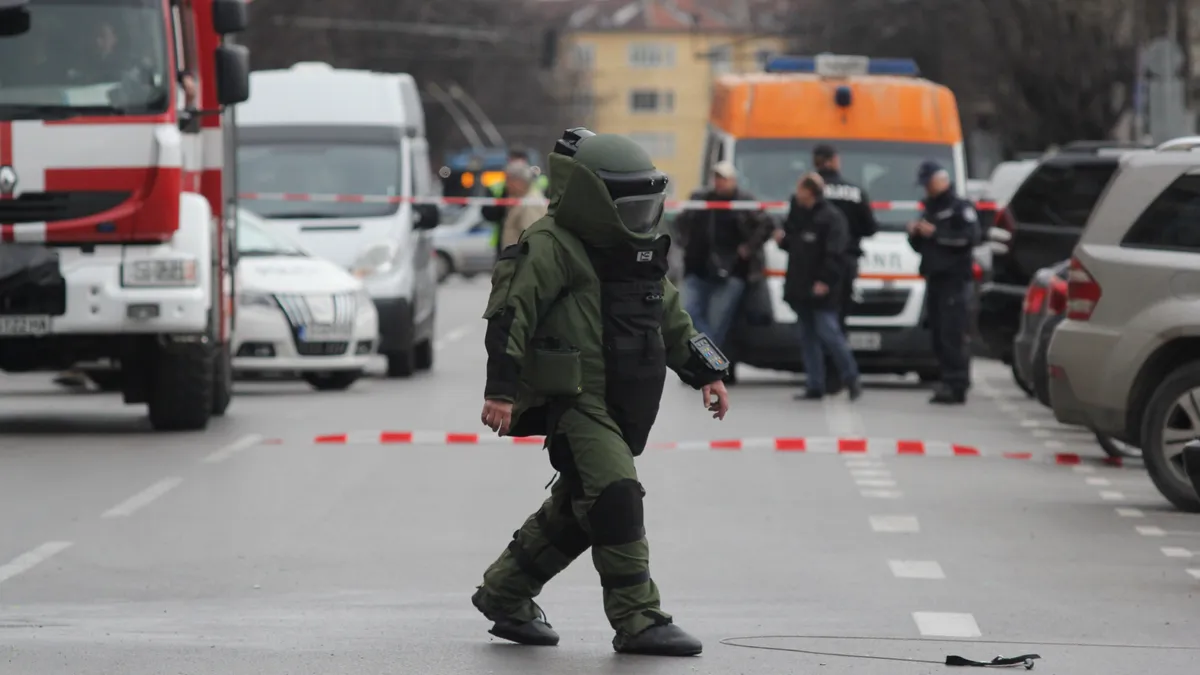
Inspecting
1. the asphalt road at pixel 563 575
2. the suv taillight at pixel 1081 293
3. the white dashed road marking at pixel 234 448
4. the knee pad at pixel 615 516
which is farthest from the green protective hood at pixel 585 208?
the white dashed road marking at pixel 234 448

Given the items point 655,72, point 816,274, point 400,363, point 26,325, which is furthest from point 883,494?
point 655,72

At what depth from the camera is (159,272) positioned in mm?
15750

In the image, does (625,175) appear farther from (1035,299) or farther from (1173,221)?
(1035,299)

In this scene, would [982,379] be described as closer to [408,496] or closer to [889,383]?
[889,383]

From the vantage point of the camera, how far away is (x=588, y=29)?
16788cm

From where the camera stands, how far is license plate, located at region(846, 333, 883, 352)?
22281mm

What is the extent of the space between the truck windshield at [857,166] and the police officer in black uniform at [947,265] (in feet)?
8.61

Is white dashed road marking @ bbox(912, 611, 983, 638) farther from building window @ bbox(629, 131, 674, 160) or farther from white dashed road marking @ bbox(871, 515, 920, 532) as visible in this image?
building window @ bbox(629, 131, 674, 160)

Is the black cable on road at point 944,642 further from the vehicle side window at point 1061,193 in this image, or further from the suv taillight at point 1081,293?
the vehicle side window at point 1061,193

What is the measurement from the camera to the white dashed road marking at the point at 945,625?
845 cm

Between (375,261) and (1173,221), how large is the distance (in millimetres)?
→ 10734

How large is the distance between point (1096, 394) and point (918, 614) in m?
4.52

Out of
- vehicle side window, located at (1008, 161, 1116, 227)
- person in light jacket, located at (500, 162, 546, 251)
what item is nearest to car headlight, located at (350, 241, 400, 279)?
person in light jacket, located at (500, 162, 546, 251)

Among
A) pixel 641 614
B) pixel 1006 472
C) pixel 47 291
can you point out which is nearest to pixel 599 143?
pixel 641 614
